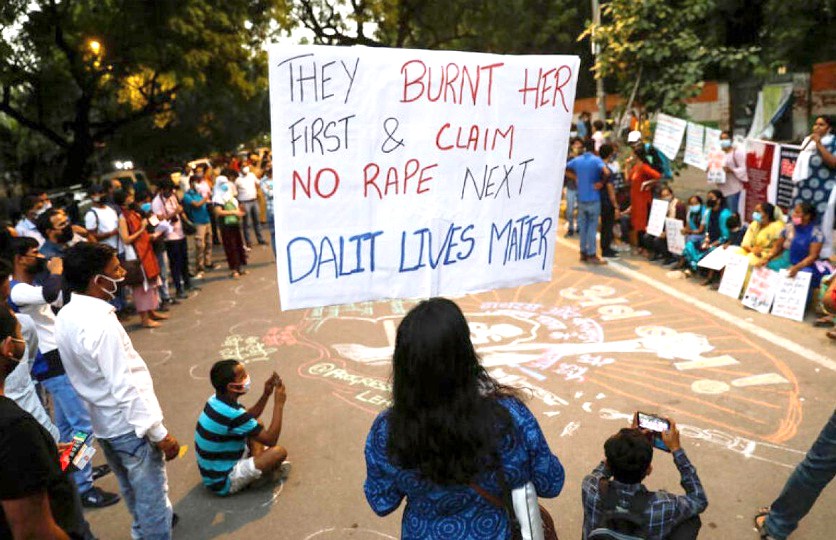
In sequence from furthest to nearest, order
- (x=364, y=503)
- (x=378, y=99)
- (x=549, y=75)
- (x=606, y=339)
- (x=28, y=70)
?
(x=28, y=70) → (x=606, y=339) → (x=364, y=503) → (x=549, y=75) → (x=378, y=99)

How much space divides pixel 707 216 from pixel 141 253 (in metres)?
7.26

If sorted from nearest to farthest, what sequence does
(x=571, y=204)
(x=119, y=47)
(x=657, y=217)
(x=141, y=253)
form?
(x=141, y=253), (x=657, y=217), (x=571, y=204), (x=119, y=47)

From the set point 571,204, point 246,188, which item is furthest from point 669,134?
point 246,188

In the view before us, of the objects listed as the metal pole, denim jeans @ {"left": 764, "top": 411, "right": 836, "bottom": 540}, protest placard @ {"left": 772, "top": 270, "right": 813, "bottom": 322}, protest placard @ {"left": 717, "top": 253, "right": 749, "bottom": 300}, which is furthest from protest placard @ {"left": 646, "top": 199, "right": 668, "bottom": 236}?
denim jeans @ {"left": 764, "top": 411, "right": 836, "bottom": 540}

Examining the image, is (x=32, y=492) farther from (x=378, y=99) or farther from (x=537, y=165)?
(x=537, y=165)

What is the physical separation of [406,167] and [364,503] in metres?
2.18

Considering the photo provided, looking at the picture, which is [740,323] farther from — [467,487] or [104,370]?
[104,370]

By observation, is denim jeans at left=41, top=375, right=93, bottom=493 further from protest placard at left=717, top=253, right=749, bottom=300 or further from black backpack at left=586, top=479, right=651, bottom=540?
protest placard at left=717, top=253, right=749, bottom=300

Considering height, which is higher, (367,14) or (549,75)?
(367,14)

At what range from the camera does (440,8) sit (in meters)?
22.1

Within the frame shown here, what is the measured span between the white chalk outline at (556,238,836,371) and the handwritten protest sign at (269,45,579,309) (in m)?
3.57

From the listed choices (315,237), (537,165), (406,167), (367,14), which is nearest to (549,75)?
(537,165)

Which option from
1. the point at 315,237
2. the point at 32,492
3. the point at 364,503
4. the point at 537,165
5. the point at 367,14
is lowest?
the point at 364,503

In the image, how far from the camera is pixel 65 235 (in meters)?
6.11
